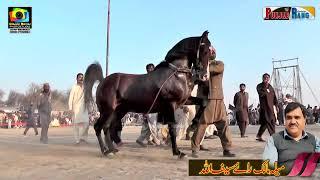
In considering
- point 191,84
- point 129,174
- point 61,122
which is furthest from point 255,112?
point 129,174

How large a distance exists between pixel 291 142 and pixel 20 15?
1969cm

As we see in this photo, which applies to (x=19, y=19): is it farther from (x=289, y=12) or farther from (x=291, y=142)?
(x=291, y=142)

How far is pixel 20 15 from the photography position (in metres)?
21.3

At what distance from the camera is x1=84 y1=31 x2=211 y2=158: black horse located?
8.92m

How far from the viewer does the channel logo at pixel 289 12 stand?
74.3ft

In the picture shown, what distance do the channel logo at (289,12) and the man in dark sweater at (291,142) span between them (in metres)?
19.7

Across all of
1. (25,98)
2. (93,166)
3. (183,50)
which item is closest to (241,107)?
(183,50)

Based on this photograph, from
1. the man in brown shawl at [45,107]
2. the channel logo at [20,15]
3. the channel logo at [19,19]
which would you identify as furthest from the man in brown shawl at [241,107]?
the channel logo at [20,15]

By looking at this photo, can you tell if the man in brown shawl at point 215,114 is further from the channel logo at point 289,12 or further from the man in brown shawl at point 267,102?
the channel logo at point 289,12

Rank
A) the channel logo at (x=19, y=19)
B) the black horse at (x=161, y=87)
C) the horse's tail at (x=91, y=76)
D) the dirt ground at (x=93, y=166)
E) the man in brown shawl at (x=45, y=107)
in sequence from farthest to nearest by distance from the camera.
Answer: the channel logo at (x=19, y=19) → the man in brown shawl at (x=45, y=107) → the horse's tail at (x=91, y=76) → the black horse at (x=161, y=87) → the dirt ground at (x=93, y=166)

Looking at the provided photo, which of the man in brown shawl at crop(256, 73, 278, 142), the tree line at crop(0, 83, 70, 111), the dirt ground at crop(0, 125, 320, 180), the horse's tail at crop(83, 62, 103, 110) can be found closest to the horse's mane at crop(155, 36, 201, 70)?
the dirt ground at crop(0, 125, 320, 180)

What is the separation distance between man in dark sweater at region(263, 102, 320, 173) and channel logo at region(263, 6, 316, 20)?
19.7 m

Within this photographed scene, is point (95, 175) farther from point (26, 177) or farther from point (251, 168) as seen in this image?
point (251, 168)

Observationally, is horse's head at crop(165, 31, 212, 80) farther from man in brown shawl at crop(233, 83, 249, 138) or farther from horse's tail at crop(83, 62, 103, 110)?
man in brown shawl at crop(233, 83, 249, 138)
